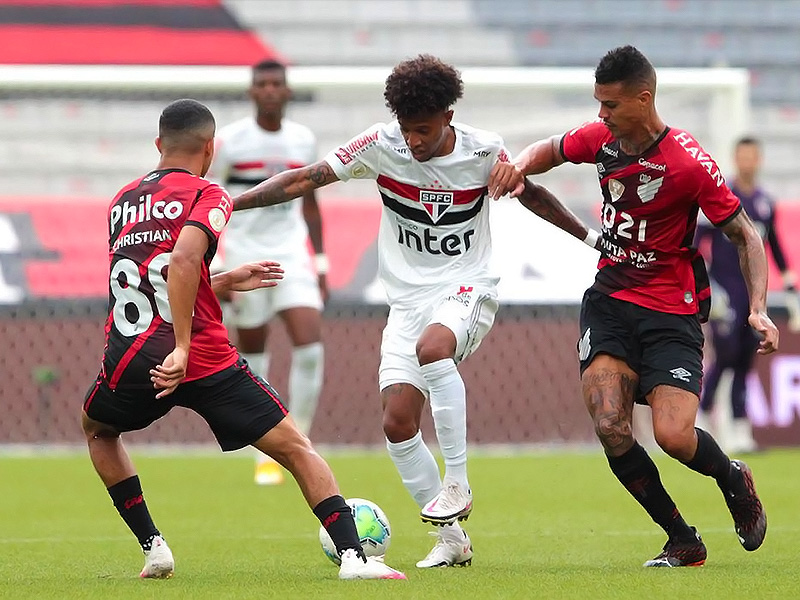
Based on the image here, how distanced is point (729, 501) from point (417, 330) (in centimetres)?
141

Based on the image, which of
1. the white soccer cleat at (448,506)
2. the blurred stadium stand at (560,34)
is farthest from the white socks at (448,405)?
the blurred stadium stand at (560,34)

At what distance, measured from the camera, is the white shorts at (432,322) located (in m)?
5.81

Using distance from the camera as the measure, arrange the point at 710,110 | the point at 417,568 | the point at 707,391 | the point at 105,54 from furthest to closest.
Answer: the point at 105,54 → the point at 710,110 → the point at 707,391 → the point at 417,568

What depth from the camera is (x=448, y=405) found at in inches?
222

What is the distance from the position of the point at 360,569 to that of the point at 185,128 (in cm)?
167

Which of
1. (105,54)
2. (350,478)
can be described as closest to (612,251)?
(350,478)

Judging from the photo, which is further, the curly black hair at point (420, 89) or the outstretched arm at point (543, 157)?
the outstretched arm at point (543, 157)

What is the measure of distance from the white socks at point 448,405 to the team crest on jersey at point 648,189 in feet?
3.21

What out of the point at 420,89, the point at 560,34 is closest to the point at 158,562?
the point at 420,89

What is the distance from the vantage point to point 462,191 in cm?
590

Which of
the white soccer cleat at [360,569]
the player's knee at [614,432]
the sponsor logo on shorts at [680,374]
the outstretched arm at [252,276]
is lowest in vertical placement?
the white soccer cleat at [360,569]

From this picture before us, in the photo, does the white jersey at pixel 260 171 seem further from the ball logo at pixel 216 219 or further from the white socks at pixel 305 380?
the ball logo at pixel 216 219

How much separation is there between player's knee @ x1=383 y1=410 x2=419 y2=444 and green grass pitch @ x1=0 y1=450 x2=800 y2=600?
19.9 inches

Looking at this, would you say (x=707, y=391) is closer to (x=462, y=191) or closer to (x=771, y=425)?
(x=771, y=425)
